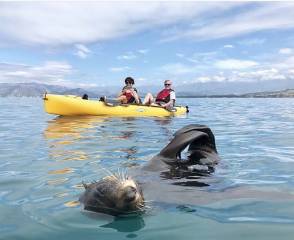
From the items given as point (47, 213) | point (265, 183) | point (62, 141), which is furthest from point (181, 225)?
point (62, 141)

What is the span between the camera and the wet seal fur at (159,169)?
3926mm

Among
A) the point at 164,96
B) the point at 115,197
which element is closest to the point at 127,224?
the point at 115,197

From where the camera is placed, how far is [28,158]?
27.4 ft

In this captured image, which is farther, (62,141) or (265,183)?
(62,141)

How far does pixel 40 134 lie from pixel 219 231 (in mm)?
9706

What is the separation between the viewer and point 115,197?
395cm

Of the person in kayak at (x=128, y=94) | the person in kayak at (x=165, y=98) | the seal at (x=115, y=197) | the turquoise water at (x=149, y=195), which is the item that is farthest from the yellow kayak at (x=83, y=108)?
the seal at (x=115, y=197)

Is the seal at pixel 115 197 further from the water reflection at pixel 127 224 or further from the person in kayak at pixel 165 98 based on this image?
the person in kayak at pixel 165 98

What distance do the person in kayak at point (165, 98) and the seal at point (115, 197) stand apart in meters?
16.3

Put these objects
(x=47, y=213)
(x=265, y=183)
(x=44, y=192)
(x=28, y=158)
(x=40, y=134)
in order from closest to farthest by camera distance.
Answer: (x=47, y=213), (x=44, y=192), (x=265, y=183), (x=28, y=158), (x=40, y=134)

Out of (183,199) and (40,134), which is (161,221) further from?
(40,134)

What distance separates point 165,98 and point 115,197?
17.4 meters

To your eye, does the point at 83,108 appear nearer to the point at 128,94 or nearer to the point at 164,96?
the point at 128,94

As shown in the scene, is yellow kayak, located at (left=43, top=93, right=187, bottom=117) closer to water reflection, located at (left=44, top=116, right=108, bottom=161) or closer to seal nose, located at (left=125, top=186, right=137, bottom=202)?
water reflection, located at (left=44, top=116, right=108, bottom=161)
